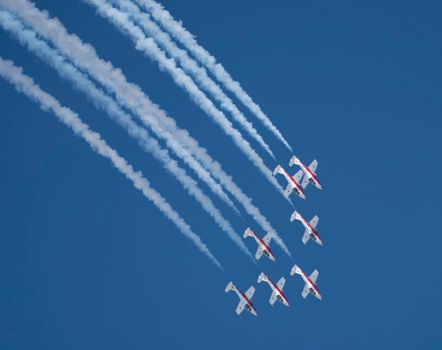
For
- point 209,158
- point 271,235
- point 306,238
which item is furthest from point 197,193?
point 306,238

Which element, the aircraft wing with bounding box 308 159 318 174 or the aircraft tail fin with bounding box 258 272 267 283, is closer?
the aircraft wing with bounding box 308 159 318 174

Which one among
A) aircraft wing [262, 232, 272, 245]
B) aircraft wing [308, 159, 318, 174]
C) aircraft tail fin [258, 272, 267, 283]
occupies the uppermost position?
aircraft wing [308, 159, 318, 174]

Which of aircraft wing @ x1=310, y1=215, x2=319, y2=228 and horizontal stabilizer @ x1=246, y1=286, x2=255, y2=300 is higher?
aircraft wing @ x1=310, y1=215, x2=319, y2=228

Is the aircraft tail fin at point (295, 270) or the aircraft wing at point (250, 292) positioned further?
the aircraft tail fin at point (295, 270)

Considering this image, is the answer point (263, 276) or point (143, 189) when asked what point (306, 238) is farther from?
point (143, 189)

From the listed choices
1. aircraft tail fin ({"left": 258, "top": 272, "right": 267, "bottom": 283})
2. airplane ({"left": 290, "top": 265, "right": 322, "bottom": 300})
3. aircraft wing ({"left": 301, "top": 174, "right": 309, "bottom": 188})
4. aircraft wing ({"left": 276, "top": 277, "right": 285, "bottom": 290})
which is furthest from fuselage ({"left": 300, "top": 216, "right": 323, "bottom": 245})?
aircraft tail fin ({"left": 258, "top": 272, "right": 267, "bottom": 283})

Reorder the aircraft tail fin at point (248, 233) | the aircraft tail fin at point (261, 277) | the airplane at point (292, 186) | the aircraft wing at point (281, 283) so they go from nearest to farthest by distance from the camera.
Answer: the aircraft tail fin at point (248, 233), the airplane at point (292, 186), the aircraft tail fin at point (261, 277), the aircraft wing at point (281, 283)

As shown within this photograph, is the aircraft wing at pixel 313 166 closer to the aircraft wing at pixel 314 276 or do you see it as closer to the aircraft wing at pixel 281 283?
the aircraft wing at pixel 281 283

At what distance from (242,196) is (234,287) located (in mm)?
7835

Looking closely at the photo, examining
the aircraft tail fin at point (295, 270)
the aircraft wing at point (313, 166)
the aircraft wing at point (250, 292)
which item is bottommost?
the aircraft wing at point (250, 292)

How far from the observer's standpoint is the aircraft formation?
67.9 m

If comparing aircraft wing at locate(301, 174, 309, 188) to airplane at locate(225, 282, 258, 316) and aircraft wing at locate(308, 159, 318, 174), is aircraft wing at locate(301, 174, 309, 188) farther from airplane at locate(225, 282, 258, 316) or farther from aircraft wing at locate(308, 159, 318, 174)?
airplane at locate(225, 282, 258, 316)

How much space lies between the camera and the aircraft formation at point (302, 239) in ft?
223

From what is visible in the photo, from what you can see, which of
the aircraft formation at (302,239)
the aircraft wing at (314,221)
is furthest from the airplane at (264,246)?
the aircraft wing at (314,221)
